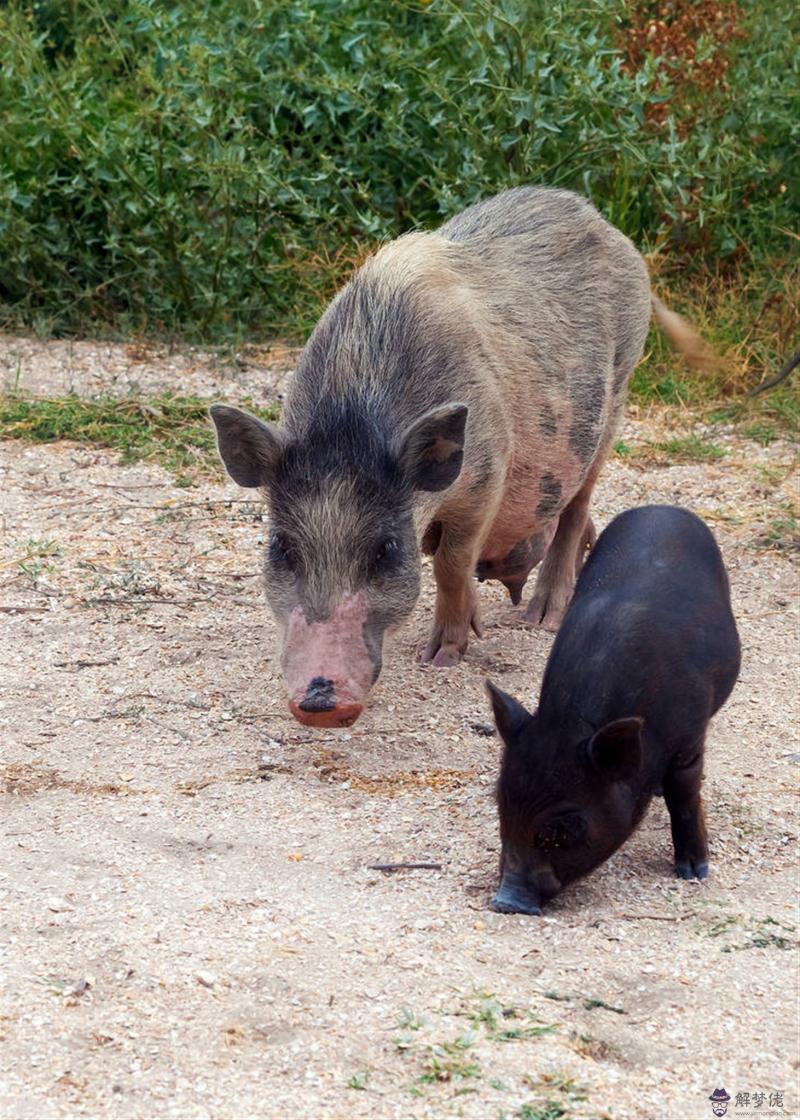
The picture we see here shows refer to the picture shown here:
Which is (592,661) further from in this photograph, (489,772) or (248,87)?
(248,87)

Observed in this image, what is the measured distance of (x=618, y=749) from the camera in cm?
365

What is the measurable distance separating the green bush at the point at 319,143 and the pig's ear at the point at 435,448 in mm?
3608

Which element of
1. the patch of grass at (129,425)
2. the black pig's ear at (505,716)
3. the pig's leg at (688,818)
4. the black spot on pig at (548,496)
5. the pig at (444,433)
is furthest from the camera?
the patch of grass at (129,425)

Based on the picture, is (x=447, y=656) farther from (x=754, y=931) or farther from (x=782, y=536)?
(x=754, y=931)

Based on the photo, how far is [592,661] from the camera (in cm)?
387

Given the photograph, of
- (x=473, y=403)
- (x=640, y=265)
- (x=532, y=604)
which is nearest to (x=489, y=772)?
(x=473, y=403)

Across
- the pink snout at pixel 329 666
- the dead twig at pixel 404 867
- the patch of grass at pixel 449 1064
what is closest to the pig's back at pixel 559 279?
the pink snout at pixel 329 666

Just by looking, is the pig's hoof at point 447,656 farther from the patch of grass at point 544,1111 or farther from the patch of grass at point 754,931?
the patch of grass at point 544,1111

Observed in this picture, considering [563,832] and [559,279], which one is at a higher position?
[559,279]

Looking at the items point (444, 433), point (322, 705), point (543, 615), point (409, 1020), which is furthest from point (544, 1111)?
point (543, 615)

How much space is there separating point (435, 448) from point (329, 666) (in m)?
0.77

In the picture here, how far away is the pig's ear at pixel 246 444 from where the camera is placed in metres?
4.70

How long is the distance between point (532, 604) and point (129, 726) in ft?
6.25

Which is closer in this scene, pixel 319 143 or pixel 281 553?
pixel 281 553
